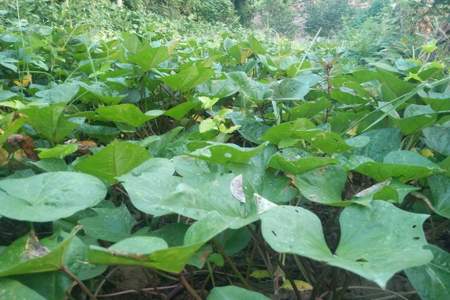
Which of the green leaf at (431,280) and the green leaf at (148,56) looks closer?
the green leaf at (431,280)

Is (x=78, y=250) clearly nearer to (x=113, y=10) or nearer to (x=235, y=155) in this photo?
(x=235, y=155)

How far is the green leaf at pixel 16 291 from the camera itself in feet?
1.23

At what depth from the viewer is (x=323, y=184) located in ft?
1.82

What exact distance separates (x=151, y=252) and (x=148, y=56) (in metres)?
0.62

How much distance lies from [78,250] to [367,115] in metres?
0.54

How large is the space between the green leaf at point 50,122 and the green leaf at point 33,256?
0.90 ft

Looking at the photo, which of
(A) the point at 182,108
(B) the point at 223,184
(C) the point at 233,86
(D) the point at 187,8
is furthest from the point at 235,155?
(D) the point at 187,8

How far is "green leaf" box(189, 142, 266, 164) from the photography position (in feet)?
1.76

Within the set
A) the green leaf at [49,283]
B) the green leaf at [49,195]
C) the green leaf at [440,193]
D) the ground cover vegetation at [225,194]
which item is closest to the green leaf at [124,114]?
the ground cover vegetation at [225,194]

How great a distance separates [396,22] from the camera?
195 inches

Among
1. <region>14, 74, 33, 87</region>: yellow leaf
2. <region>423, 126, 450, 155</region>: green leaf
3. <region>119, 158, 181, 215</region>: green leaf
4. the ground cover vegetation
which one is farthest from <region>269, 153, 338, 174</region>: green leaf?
<region>14, 74, 33, 87</region>: yellow leaf

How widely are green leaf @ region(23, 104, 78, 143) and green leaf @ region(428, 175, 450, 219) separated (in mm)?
549

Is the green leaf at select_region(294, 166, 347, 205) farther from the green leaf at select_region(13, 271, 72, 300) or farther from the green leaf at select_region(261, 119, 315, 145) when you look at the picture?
the green leaf at select_region(13, 271, 72, 300)

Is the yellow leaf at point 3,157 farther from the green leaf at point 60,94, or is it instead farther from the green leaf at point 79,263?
the green leaf at point 79,263
